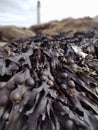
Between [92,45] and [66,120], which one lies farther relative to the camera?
[92,45]

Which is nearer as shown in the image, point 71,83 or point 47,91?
point 47,91

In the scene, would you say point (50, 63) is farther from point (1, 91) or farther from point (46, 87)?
point (1, 91)

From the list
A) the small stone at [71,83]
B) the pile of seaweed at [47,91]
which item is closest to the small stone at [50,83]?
the pile of seaweed at [47,91]

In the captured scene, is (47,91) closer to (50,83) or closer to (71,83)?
(50,83)

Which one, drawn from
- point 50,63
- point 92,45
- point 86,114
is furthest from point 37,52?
point 92,45

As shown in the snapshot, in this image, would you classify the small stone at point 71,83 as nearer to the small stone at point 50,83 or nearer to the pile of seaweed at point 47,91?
the pile of seaweed at point 47,91

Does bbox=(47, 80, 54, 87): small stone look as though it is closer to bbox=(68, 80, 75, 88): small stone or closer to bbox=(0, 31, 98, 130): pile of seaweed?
bbox=(0, 31, 98, 130): pile of seaweed

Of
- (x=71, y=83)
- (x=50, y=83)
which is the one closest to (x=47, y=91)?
(x=50, y=83)

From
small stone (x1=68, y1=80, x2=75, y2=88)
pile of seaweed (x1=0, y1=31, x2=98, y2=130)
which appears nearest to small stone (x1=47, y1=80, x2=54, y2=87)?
pile of seaweed (x1=0, y1=31, x2=98, y2=130)
